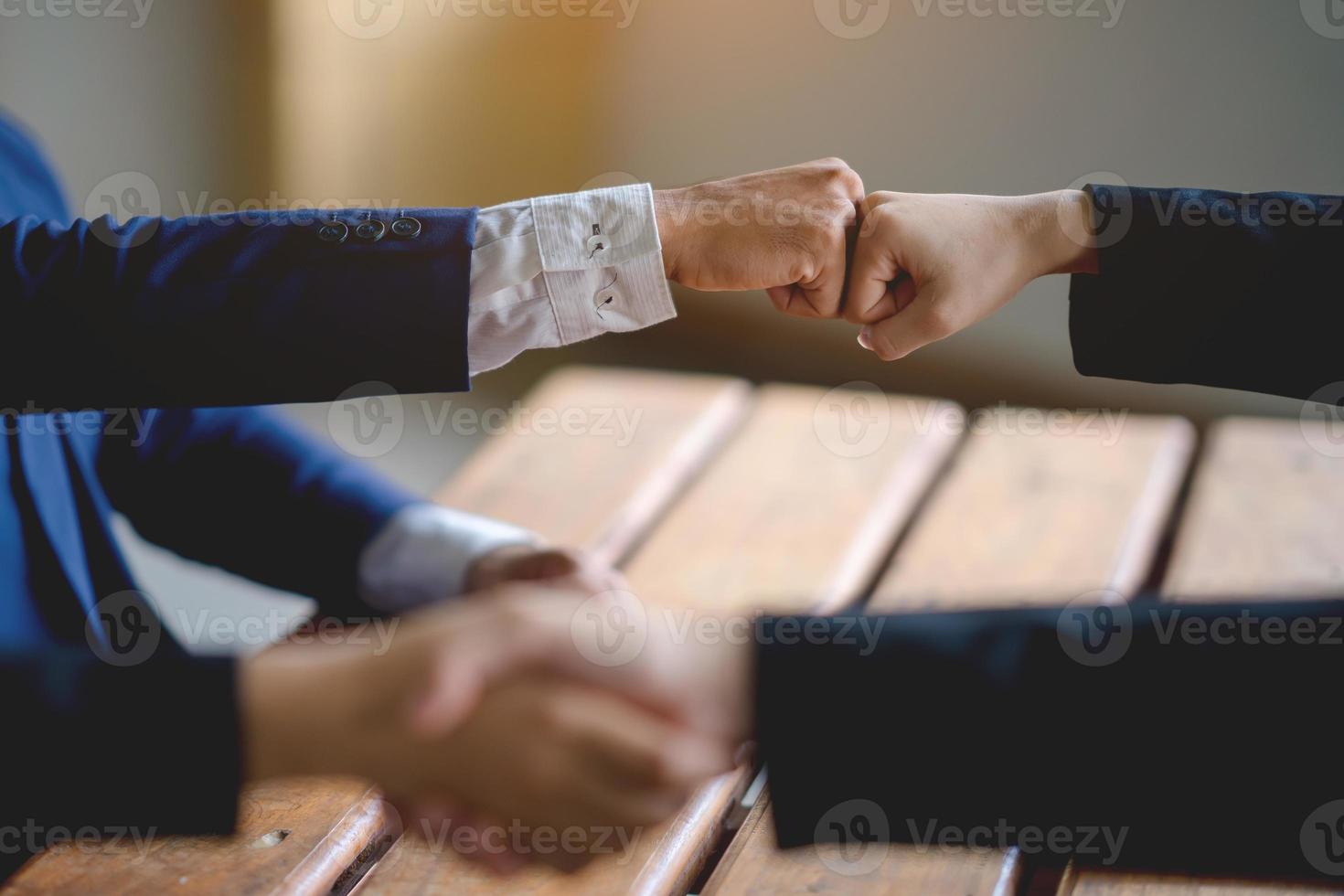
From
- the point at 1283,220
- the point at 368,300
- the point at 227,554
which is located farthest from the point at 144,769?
the point at 1283,220

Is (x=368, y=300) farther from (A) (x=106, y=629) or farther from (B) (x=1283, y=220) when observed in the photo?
(B) (x=1283, y=220)

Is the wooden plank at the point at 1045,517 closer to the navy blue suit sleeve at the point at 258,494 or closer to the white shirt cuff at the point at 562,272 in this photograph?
the white shirt cuff at the point at 562,272

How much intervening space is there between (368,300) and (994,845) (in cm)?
59

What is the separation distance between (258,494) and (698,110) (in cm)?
209

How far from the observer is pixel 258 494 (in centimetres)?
132

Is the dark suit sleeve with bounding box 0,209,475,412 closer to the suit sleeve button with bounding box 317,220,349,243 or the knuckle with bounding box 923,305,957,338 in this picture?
the suit sleeve button with bounding box 317,220,349,243

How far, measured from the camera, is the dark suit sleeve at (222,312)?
0.90 metres

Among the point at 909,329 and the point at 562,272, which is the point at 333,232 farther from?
the point at 909,329

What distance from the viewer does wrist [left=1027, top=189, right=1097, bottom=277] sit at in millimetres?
1049

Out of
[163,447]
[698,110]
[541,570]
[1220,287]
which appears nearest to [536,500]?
[541,570]

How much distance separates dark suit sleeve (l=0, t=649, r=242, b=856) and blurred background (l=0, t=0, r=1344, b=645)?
1685 mm

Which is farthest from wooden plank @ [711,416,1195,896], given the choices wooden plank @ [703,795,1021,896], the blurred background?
the blurred background

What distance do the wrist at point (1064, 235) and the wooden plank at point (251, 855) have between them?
0.71 m

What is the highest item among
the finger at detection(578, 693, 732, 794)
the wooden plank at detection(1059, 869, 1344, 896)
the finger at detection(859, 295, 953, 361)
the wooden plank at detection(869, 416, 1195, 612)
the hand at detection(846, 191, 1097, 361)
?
the hand at detection(846, 191, 1097, 361)
